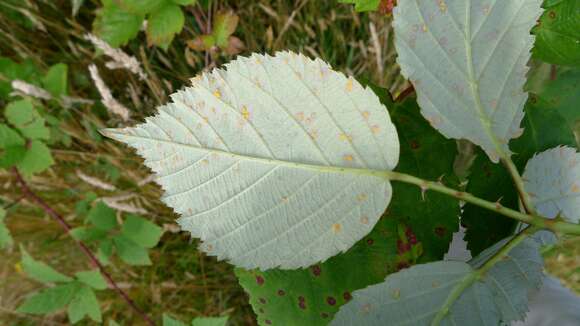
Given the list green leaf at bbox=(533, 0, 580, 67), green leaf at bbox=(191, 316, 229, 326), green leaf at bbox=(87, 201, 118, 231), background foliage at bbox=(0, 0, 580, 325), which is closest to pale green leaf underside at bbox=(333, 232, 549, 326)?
green leaf at bbox=(533, 0, 580, 67)

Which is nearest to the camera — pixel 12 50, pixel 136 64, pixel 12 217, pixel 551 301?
pixel 551 301

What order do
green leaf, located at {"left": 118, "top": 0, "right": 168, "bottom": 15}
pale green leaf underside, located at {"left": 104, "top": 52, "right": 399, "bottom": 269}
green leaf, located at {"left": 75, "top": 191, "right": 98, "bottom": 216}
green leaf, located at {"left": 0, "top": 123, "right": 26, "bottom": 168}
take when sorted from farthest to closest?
green leaf, located at {"left": 75, "top": 191, "right": 98, "bottom": 216} → green leaf, located at {"left": 0, "top": 123, "right": 26, "bottom": 168} → green leaf, located at {"left": 118, "top": 0, "right": 168, "bottom": 15} → pale green leaf underside, located at {"left": 104, "top": 52, "right": 399, "bottom": 269}

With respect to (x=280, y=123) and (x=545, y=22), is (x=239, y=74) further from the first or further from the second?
(x=545, y=22)

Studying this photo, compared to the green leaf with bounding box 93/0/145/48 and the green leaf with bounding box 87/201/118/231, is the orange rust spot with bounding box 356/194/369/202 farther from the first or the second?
the green leaf with bounding box 87/201/118/231

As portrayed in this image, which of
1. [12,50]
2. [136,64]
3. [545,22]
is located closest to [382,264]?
[545,22]

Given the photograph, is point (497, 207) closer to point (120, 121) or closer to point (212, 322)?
point (212, 322)

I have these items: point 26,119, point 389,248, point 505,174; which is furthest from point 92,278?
point 505,174

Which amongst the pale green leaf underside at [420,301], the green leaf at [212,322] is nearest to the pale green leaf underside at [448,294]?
the pale green leaf underside at [420,301]
